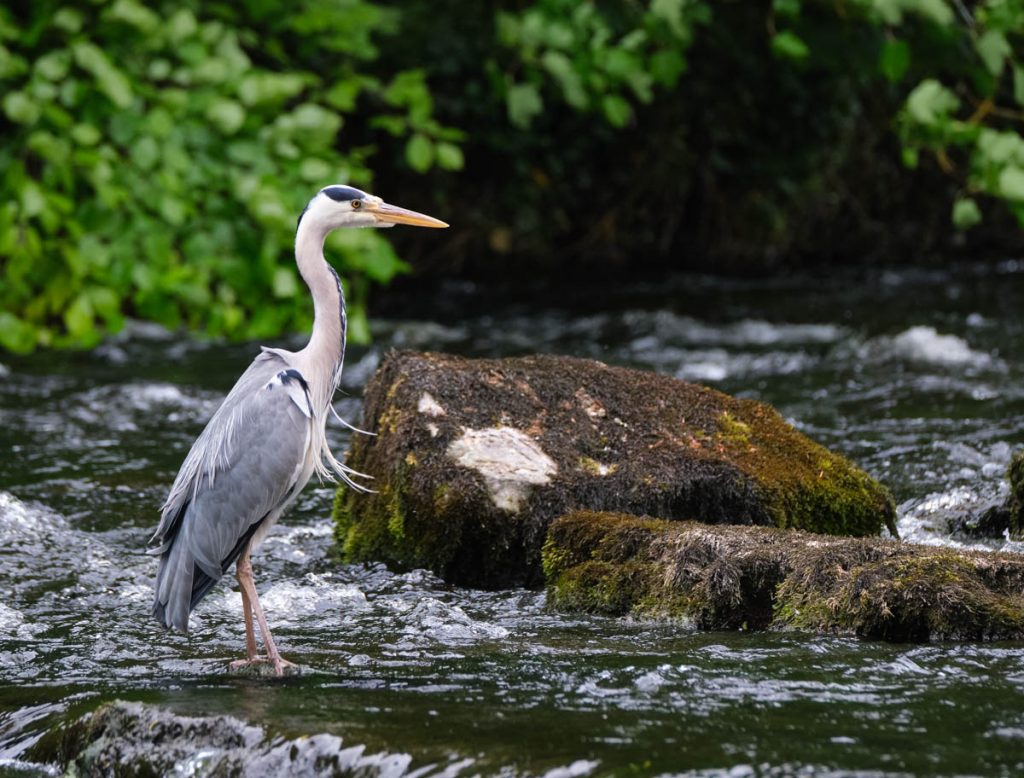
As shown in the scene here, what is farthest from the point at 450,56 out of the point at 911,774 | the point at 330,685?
the point at 911,774

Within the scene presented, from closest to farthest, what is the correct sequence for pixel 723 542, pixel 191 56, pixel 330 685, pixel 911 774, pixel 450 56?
pixel 911 774 < pixel 330 685 < pixel 723 542 < pixel 191 56 < pixel 450 56

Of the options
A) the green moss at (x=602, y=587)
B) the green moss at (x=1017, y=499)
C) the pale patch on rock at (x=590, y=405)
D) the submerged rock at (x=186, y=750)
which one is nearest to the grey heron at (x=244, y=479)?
the submerged rock at (x=186, y=750)

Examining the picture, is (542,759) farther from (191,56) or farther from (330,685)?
(191,56)

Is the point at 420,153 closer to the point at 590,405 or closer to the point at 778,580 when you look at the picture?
the point at 590,405

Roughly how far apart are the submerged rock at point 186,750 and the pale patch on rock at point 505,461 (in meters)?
1.74

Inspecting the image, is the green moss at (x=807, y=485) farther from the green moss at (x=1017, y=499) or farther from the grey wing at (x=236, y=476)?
the grey wing at (x=236, y=476)

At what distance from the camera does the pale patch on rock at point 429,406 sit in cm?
525

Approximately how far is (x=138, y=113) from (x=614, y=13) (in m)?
3.76

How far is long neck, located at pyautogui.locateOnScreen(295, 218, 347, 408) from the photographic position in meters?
4.74

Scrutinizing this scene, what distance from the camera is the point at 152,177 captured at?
28.3 ft

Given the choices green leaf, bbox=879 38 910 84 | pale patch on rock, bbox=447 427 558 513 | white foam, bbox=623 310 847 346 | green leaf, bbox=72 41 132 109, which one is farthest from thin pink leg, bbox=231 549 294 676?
white foam, bbox=623 310 847 346

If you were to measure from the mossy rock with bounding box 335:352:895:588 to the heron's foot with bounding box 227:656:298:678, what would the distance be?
1085mm

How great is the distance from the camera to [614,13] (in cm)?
1053

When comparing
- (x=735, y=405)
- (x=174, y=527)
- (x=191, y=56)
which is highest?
(x=191, y=56)
